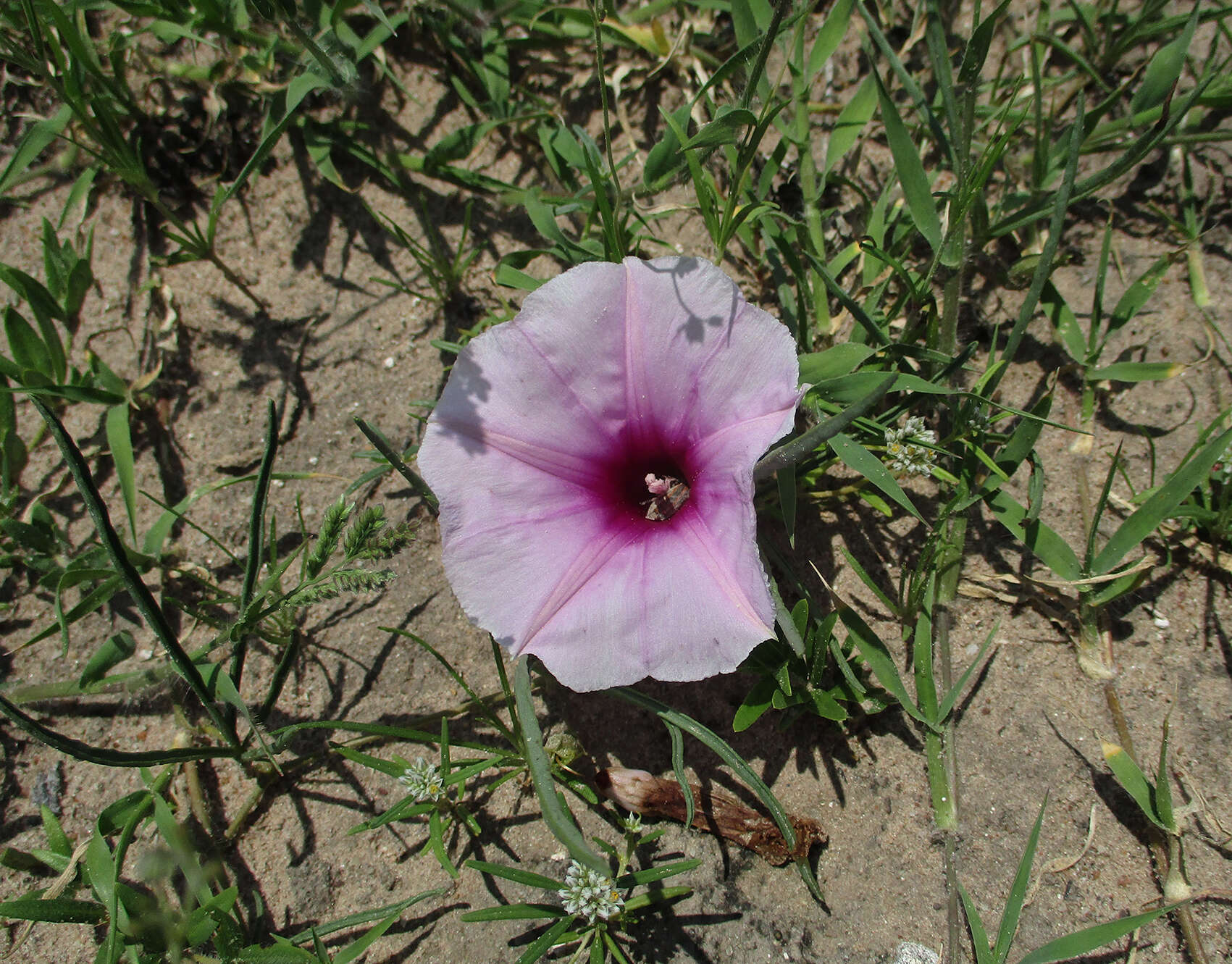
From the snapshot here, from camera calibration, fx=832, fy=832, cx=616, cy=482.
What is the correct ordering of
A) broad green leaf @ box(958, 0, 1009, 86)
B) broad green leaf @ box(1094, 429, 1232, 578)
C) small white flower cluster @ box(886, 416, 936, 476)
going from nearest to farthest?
1. broad green leaf @ box(958, 0, 1009, 86)
2. broad green leaf @ box(1094, 429, 1232, 578)
3. small white flower cluster @ box(886, 416, 936, 476)

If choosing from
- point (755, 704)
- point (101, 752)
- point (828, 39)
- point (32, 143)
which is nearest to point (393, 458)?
point (101, 752)

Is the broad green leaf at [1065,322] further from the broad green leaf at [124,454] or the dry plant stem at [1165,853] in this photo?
the broad green leaf at [124,454]

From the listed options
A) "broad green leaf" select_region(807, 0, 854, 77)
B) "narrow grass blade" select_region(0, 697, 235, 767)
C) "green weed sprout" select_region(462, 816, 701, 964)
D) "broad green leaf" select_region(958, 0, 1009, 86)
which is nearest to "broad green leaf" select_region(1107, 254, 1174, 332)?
"broad green leaf" select_region(958, 0, 1009, 86)

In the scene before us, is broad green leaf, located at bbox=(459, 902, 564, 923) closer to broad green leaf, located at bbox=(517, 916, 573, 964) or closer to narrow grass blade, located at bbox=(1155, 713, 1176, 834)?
broad green leaf, located at bbox=(517, 916, 573, 964)

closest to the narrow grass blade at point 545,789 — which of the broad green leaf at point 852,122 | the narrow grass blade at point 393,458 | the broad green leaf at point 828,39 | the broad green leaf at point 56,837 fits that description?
the narrow grass blade at point 393,458

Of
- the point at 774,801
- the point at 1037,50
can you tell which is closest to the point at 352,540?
the point at 774,801

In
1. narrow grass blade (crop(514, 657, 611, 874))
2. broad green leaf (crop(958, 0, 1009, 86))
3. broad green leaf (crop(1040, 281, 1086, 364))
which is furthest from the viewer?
broad green leaf (crop(1040, 281, 1086, 364))
